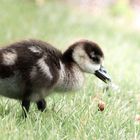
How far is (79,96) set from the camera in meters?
6.01

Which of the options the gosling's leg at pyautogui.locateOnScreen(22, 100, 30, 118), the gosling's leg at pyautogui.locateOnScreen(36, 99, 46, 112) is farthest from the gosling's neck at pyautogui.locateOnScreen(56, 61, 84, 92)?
the gosling's leg at pyautogui.locateOnScreen(22, 100, 30, 118)

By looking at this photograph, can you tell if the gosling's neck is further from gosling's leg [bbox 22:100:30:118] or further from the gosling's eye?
gosling's leg [bbox 22:100:30:118]

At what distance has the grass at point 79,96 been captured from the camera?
4.62 meters

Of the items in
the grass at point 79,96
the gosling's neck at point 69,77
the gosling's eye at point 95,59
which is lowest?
the grass at point 79,96

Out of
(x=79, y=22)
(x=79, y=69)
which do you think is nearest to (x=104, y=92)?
(x=79, y=69)

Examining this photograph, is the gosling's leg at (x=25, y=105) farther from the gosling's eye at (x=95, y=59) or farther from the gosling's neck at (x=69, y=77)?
the gosling's eye at (x=95, y=59)

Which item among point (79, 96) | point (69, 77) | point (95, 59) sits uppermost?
point (95, 59)

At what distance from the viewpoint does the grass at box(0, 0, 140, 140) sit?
15.2ft

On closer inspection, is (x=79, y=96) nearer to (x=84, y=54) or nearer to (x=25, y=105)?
(x=84, y=54)

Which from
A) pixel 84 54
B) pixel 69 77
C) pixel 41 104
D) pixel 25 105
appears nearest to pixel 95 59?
pixel 84 54

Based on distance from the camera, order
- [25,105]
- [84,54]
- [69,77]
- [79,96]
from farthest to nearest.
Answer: [79,96]
[84,54]
[69,77]
[25,105]

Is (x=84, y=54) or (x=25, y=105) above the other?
(x=84, y=54)

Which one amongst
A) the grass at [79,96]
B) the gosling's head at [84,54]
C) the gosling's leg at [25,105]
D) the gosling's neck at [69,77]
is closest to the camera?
the grass at [79,96]

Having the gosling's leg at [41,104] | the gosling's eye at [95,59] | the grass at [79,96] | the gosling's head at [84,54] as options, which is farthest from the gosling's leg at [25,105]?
the gosling's eye at [95,59]
